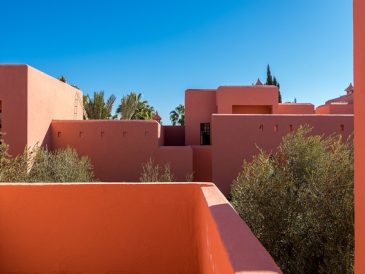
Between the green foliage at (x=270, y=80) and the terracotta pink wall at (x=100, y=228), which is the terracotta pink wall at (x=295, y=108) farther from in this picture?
the terracotta pink wall at (x=100, y=228)

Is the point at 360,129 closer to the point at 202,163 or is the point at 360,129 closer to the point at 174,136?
the point at 202,163

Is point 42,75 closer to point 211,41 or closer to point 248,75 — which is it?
point 211,41

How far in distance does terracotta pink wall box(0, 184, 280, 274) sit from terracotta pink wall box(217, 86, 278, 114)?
13.6 metres

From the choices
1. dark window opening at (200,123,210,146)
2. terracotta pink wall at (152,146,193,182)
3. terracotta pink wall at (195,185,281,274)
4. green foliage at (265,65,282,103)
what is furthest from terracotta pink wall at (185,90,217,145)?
green foliage at (265,65,282,103)

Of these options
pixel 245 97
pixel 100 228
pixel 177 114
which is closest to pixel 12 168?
pixel 100 228

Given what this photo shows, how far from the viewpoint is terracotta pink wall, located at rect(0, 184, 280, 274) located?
3.79 meters

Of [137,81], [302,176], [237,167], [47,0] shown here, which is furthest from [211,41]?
[302,176]

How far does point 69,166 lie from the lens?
1006 centimetres

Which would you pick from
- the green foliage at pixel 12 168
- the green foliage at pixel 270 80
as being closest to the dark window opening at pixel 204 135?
the green foliage at pixel 12 168

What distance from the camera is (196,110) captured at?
57.2ft

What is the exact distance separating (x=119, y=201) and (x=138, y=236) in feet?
1.68

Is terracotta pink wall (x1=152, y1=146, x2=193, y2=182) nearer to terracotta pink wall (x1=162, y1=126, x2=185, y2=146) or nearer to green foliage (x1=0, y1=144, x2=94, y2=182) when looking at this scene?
green foliage (x1=0, y1=144, x2=94, y2=182)

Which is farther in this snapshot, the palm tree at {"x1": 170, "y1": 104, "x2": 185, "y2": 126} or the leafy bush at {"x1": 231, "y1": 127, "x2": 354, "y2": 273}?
the palm tree at {"x1": 170, "y1": 104, "x2": 185, "y2": 126}

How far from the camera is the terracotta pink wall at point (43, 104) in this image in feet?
37.1
